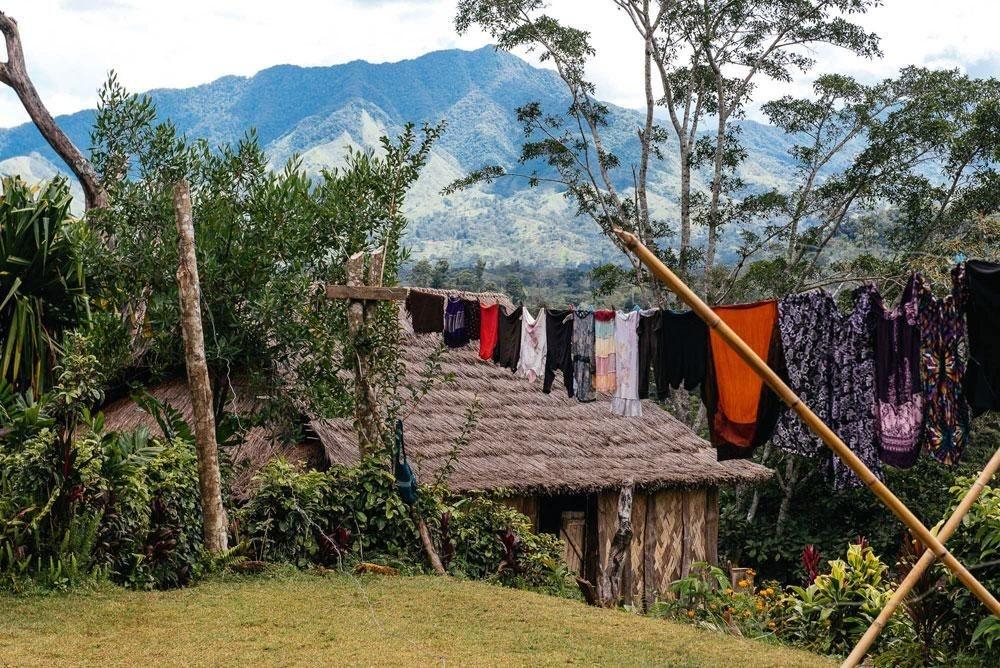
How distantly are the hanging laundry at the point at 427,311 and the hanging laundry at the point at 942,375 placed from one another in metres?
5.28

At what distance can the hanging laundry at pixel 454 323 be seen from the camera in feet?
33.1

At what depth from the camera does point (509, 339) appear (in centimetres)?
953

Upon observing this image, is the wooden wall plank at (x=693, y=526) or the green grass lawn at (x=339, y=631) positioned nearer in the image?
the green grass lawn at (x=339, y=631)

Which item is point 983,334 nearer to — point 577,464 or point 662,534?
point 577,464

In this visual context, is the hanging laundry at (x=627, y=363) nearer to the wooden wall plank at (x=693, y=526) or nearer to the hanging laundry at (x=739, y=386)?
the hanging laundry at (x=739, y=386)

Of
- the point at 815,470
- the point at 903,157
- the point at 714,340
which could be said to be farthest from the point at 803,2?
the point at 714,340

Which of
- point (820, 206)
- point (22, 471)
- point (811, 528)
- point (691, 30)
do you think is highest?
point (691, 30)

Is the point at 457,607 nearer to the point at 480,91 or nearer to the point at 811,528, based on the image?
the point at 811,528

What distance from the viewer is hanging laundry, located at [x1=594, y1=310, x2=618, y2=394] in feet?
27.3

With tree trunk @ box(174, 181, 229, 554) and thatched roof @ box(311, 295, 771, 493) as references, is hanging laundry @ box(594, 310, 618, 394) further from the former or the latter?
tree trunk @ box(174, 181, 229, 554)

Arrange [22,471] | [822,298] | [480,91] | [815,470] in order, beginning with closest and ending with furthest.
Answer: [822,298]
[22,471]
[815,470]
[480,91]

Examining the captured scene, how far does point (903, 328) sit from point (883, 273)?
1329 cm

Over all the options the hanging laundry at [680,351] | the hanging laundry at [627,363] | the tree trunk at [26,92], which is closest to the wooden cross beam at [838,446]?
the hanging laundry at [680,351]

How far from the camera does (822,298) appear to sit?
636 cm
